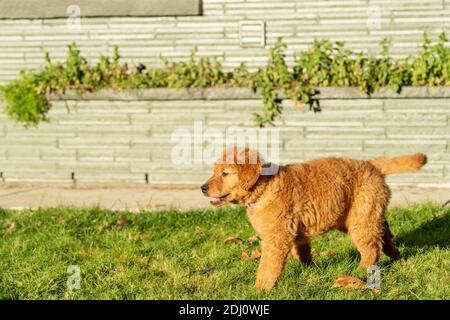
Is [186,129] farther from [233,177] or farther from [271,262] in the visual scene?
[271,262]

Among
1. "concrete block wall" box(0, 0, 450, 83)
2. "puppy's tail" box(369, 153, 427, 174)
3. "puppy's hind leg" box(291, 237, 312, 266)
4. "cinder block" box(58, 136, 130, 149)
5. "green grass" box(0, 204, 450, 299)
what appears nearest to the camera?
"green grass" box(0, 204, 450, 299)

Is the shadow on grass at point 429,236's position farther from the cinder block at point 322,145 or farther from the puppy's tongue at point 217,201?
the cinder block at point 322,145

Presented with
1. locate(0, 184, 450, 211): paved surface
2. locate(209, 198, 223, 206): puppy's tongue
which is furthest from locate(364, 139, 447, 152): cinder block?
locate(209, 198, 223, 206): puppy's tongue

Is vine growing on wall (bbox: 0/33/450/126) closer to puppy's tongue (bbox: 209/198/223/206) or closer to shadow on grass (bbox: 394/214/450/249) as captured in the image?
shadow on grass (bbox: 394/214/450/249)

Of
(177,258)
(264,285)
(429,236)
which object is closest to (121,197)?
(177,258)

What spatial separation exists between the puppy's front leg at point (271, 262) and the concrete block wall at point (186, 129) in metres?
4.56

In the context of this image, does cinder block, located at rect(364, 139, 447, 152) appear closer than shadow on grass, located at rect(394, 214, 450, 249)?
No

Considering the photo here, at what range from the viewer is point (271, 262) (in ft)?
16.9

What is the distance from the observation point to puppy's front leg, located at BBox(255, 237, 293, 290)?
16.9ft

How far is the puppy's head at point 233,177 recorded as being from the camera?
5.18 metres

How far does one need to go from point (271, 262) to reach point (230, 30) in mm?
5760

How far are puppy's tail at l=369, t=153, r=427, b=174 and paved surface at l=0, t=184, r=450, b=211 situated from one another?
2.31 meters

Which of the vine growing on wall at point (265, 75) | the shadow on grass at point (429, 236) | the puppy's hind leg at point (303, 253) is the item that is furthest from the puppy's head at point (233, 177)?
the vine growing on wall at point (265, 75)
